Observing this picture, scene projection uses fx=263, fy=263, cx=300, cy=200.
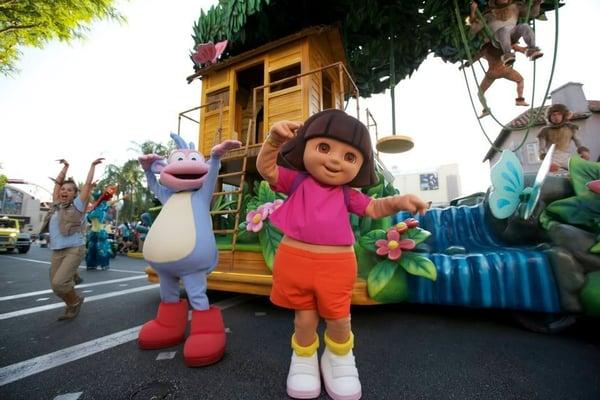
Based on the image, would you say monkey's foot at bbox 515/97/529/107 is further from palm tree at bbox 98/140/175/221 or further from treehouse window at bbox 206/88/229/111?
palm tree at bbox 98/140/175/221

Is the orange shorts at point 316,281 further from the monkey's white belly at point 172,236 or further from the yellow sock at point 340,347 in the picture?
the monkey's white belly at point 172,236

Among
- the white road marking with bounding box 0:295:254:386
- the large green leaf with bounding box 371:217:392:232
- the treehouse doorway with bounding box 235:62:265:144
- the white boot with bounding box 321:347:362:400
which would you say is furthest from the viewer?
the treehouse doorway with bounding box 235:62:265:144

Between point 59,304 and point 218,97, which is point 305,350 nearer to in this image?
point 59,304

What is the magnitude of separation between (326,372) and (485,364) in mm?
1079

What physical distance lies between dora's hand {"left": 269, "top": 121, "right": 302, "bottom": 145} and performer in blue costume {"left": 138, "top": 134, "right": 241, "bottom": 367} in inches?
20.9

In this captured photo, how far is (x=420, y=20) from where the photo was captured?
Answer: 183 inches

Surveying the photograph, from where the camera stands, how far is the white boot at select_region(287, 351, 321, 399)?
1369 millimetres

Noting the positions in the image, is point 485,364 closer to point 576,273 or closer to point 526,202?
point 576,273

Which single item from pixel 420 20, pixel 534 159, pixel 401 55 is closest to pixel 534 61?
pixel 420 20

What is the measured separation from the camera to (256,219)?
2.94 m

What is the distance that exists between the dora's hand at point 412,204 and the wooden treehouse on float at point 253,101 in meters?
1.82

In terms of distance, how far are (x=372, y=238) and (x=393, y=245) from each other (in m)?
0.21

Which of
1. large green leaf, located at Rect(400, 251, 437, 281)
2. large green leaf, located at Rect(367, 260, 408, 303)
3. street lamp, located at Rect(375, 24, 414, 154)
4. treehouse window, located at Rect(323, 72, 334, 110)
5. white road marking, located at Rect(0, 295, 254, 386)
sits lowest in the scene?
white road marking, located at Rect(0, 295, 254, 386)

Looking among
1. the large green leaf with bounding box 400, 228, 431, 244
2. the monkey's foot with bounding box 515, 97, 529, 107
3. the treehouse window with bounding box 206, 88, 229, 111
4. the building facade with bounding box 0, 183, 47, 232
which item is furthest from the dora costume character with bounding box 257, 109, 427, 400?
the building facade with bounding box 0, 183, 47, 232
